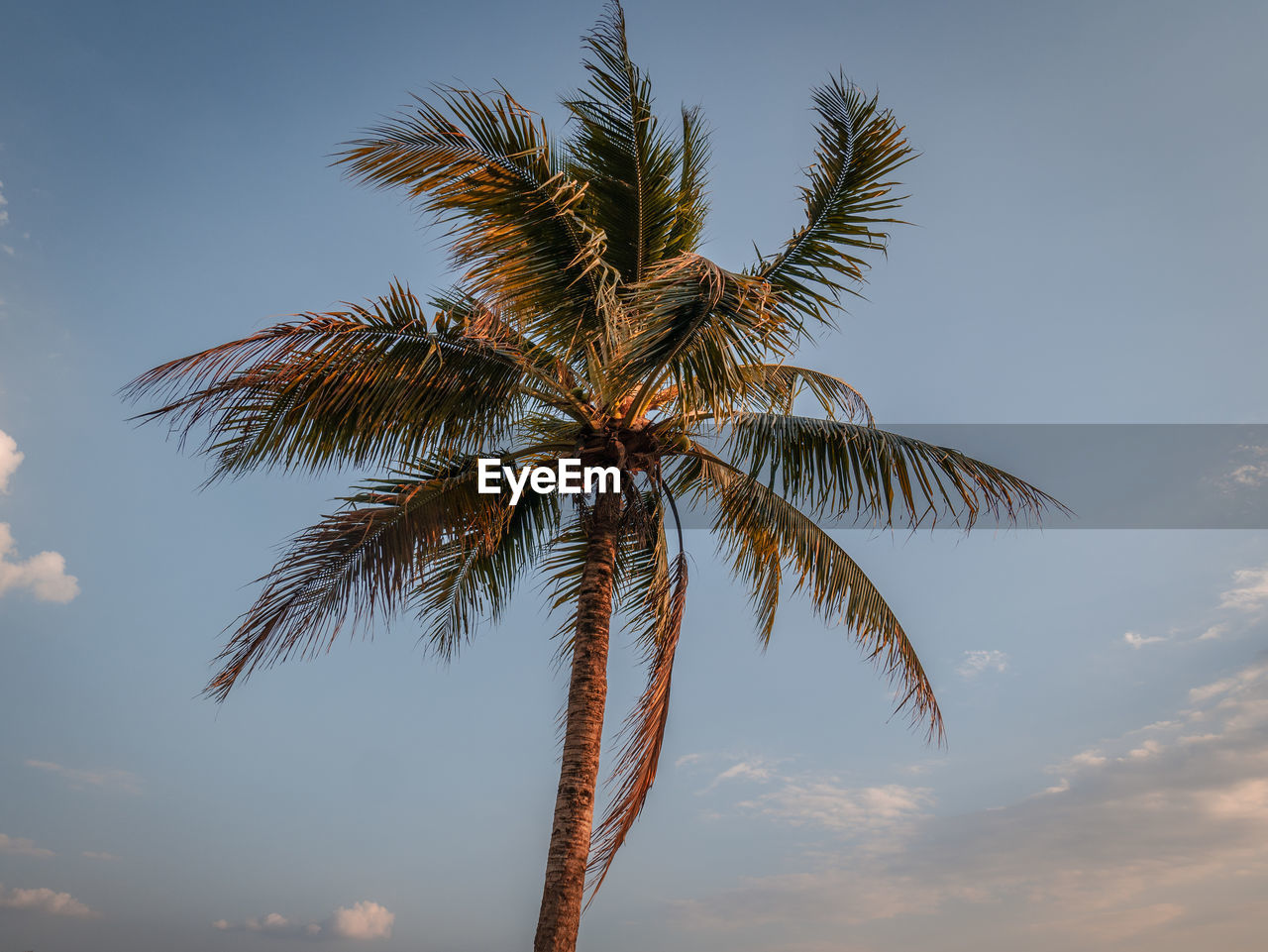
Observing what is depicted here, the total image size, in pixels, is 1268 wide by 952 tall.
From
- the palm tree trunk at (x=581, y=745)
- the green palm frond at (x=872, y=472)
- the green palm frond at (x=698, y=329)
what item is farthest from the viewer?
the green palm frond at (x=872, y=472)

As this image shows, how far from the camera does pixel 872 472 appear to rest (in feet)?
28.4

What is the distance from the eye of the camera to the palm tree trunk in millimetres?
7172

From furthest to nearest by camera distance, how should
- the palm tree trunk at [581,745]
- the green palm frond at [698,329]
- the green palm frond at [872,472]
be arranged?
the green palm frond at [872,472], the palm tree trunk at [581,745], the green palm frond at [698,329]

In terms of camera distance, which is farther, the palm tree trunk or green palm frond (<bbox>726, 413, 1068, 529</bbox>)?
green palm frond (<bbox>726, 413, 1068, 529</bbox>)

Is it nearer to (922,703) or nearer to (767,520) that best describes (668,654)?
(767,520)

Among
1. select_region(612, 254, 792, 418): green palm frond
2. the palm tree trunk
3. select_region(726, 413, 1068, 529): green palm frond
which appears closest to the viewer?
select_region(612, 254, 792, 418): green palm frond

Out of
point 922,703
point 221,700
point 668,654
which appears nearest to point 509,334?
point 668,654

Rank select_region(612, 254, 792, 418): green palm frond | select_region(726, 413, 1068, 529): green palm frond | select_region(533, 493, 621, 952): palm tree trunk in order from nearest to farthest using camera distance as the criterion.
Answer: select_region(612, 254, 792, 418): green palm frond < select_region(533, 493, 621, 952): palm tree trunk < select_region(726, 413, 1068, 529): green palm frond

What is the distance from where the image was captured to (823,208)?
8336 millimetres

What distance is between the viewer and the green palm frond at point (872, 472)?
28.2ft

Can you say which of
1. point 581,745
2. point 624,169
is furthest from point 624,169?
point 581,745

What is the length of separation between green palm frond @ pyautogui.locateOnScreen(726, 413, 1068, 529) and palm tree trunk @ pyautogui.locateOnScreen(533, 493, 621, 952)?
1672mm

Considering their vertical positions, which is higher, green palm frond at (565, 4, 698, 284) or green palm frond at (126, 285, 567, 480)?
green palm frond at (565, 4, 698, 284)

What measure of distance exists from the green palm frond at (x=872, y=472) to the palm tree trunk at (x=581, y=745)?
1672 mm
